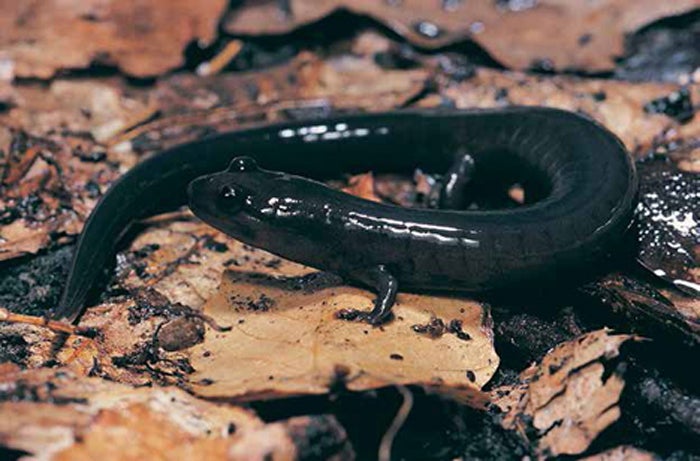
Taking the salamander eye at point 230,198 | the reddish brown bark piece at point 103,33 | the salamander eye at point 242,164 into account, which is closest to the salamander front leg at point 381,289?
the salamander eye at point 230,198

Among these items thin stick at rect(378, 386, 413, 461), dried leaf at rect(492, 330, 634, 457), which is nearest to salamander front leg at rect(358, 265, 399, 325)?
thin stick at rect(378, 386, 413, 461)

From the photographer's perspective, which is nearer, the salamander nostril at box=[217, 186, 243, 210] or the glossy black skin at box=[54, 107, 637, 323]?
the glossy black skin at box=[54, 107, 637, 323]

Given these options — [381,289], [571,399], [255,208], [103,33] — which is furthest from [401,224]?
[103,33]

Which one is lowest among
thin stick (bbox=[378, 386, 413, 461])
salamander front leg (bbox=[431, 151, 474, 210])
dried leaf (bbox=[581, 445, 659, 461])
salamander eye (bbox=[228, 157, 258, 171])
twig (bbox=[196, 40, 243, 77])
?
dried leaf (bbox=[581, 445, 659, 461])

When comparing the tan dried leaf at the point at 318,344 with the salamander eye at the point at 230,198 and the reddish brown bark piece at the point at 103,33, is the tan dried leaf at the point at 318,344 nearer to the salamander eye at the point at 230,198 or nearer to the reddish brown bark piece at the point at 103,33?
the salamander eye at the point at 230,198

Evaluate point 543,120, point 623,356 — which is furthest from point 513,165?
point 623,356

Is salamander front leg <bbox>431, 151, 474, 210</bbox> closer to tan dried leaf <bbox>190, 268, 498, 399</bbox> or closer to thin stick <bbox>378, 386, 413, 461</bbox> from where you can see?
tan dried leaf <bbox>190, 268, 498, 399</bbox>
